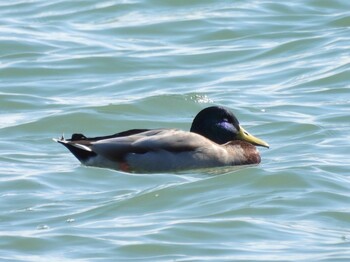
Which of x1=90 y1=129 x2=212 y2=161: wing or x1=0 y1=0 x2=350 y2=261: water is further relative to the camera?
x1=90 y1=129 x2=212 y2=161: wing

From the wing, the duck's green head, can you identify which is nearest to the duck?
the wing

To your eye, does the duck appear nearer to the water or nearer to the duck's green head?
the water

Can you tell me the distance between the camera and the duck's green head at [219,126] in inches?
542

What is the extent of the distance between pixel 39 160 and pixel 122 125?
6.08 feet

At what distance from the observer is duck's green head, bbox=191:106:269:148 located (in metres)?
13.8

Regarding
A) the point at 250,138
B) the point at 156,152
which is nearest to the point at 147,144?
the point at 156,152

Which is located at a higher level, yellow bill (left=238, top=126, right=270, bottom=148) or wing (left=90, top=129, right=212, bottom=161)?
wing (left=90, top=129, right=212, bottom=161)

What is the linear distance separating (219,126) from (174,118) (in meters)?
1.55

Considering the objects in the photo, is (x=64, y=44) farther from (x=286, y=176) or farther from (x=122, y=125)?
(x=286, y=176)

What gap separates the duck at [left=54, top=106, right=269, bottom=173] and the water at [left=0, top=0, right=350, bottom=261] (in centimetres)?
17

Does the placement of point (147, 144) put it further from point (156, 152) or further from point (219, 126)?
point (219, 126)

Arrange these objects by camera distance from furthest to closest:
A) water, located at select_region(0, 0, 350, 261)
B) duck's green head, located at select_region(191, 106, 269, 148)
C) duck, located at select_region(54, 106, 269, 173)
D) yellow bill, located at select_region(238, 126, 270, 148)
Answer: duck's green head, located at select_region(191, 106, 269, 148) < yellow bill, located at select_region(238, 126, 270, 148) < duck, located at select_region(54, 106, 269, 173) < water, located at select_region(0, 0, 350, 261)

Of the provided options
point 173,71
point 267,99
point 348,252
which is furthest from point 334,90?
point 348,252

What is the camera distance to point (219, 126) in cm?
1384
